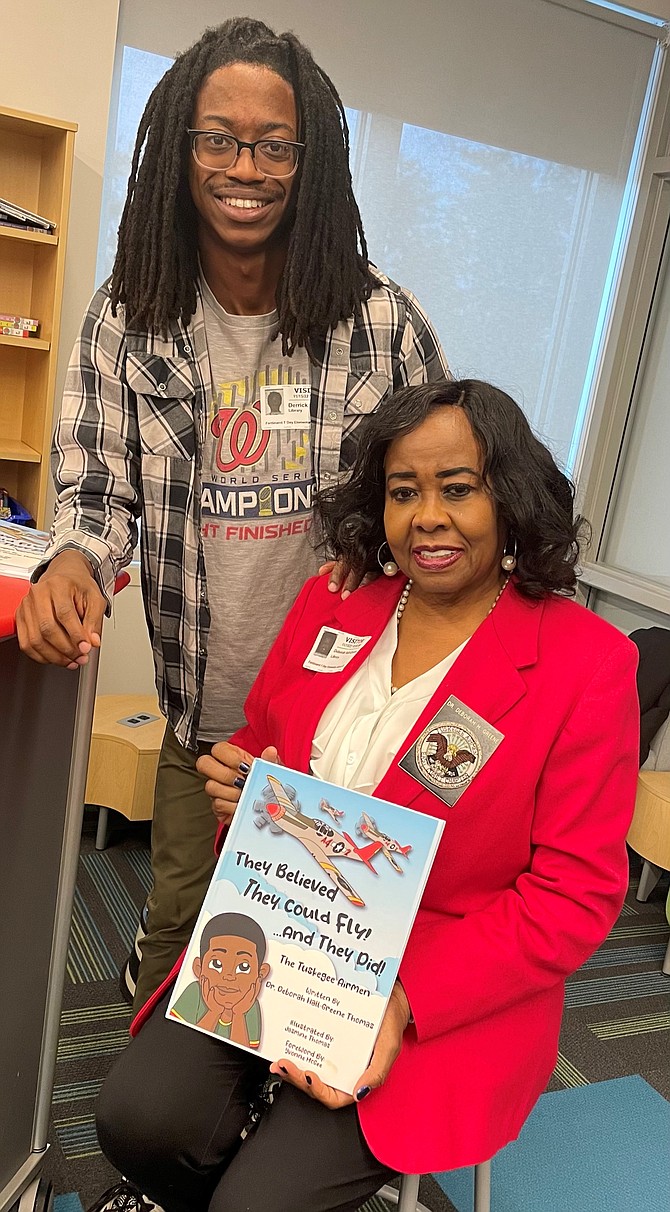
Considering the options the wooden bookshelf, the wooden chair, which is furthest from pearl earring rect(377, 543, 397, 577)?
the wooden bookshelf

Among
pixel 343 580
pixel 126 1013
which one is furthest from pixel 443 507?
pixel 126 1013

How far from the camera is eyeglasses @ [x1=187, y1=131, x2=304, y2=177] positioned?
161 centimetres

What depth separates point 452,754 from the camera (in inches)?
56.3

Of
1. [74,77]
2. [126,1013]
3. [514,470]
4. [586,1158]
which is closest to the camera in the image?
[514,470]

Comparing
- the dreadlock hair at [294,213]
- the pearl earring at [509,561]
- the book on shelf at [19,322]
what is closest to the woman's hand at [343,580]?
the pearl earring at [509,561]

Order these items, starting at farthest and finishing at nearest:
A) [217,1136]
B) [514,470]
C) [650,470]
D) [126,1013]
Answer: [650,470]
[126,1013]
[514,470]
[217,1136]

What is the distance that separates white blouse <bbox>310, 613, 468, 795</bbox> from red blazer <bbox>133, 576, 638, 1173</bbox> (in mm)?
51

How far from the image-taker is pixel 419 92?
13.7 feet

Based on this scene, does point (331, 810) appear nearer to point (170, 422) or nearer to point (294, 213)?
point (170, 422)

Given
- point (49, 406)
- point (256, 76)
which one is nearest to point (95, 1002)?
point (49, 406)

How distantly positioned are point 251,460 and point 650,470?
11.3 feet

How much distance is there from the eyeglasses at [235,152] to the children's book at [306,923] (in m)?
0.96

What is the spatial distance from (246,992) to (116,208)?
328cm

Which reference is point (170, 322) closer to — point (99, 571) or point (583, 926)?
point (99, 571)
